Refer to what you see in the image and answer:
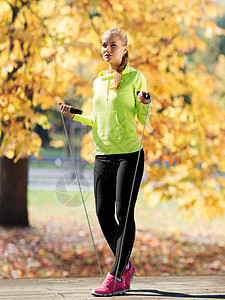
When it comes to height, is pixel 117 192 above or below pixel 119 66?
below

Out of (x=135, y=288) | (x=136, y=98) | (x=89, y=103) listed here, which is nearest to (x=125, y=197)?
(x=136, y=98)

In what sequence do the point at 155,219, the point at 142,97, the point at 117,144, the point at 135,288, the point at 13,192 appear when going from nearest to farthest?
the point at 142,97
the point at 117,144
the point at 135,288
the point at 13,192
the point at 155,219

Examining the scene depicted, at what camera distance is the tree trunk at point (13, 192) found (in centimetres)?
947

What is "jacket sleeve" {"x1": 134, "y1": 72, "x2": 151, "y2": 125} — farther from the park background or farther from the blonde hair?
the park background

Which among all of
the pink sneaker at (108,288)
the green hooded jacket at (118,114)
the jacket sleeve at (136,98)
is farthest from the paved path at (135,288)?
the jacket sleeve at (136,98)

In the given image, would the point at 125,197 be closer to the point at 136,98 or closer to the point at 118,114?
the point at 118,114

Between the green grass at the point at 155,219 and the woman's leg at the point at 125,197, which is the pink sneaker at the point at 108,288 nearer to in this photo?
the woman's leg at the point at 125,197

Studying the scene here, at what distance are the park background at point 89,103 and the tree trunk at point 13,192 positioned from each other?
17 millimetres

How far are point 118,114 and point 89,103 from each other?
3523 millimetres

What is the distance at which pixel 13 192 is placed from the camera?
9562 mm

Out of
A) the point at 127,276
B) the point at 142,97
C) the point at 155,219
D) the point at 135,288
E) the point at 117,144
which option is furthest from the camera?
the point at 155,219

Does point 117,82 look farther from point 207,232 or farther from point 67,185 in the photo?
point 207,232

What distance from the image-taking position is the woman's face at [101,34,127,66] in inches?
133

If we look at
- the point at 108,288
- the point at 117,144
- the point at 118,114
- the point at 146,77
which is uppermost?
the point at 146,77
